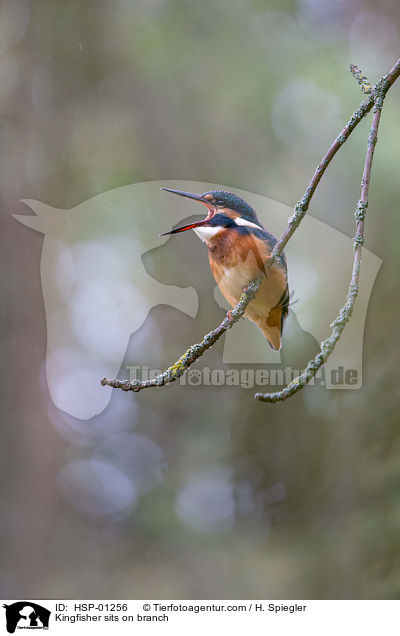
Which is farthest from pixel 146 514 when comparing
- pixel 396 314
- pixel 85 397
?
pixel 396 314

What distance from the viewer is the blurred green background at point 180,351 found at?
5.08 feet

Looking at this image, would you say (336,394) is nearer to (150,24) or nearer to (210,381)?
(210,381)

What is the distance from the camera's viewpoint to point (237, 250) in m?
0.65

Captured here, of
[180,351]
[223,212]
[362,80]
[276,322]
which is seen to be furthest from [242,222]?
[180,351]

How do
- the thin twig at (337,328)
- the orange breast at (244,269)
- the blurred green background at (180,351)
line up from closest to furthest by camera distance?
the thin twig at (337,328) < the orange breast at (244,269) < the blurred green background at (180,351)

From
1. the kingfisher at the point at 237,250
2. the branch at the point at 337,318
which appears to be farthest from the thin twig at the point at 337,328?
the kingfisher at the point at 237,250

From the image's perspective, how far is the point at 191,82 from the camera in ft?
5.94

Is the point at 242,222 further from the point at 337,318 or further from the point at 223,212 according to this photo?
the point at 337,318

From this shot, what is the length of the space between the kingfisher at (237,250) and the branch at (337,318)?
21 mm

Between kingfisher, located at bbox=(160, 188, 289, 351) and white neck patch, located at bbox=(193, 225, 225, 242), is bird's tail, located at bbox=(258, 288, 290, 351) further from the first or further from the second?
white neck patch, located at bbox=(193, 225, 225, 242)

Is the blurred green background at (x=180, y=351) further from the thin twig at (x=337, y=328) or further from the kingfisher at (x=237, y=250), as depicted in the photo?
the thin twig at (x=337, y=328)

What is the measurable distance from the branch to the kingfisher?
0.07ft
